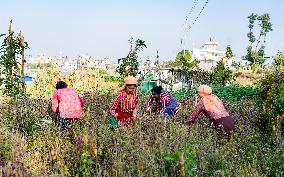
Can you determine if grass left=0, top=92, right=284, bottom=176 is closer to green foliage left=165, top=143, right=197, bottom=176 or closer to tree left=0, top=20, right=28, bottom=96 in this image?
green foliage left=165, top=143, right=197, bottom=176

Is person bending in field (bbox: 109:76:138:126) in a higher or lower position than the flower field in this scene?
higher

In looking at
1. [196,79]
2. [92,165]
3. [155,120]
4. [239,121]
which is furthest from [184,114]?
[196,79]

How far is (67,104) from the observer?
23.4ft

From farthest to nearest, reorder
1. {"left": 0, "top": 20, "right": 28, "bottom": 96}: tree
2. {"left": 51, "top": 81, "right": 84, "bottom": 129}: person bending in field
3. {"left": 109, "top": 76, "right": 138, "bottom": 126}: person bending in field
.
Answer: {"left": 0, "top": 20, "right": 28, "bottom": 96}: tree < {"left": 51, "top": 81, "right": 84, "bottom": 129}: person bending in field < {"left": 109, "top": 76, "right": 138, "bottom": 126}: person bending in field

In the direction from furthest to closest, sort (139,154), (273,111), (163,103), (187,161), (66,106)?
(66,106) → (163,103) → (273,111) → (139,154) → (187,161)

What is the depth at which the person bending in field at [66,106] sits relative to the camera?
23.2 ft

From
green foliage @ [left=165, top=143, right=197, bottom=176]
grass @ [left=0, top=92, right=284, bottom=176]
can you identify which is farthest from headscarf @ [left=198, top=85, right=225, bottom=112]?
green foliage @ [left=165, top=143, right=197, bottom=176]

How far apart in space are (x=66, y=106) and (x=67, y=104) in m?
0.04

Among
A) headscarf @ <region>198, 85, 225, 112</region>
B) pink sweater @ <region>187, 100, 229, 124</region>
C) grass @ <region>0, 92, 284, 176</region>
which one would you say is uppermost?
headscarf @ <region>198, 85, 225, 112</region>

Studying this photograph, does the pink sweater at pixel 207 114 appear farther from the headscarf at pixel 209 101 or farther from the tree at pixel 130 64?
the tree at pixel 130 64

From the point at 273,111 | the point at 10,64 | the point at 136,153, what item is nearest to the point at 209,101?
the point at 273,111

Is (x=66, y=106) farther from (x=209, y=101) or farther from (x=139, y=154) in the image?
A: (x=139, y=154)

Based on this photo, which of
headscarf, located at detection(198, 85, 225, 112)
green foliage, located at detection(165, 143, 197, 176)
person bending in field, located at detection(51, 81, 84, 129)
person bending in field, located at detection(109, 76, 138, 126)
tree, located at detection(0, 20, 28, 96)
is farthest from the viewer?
tree, located at detection(0, 20, 28, 96)

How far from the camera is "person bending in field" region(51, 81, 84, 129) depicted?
709 cm
